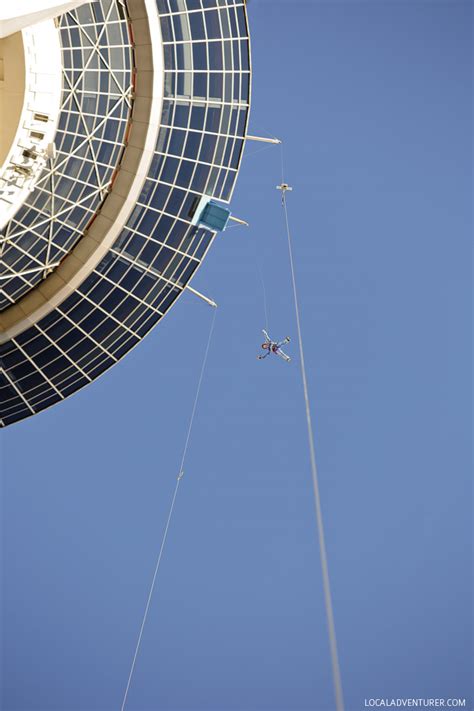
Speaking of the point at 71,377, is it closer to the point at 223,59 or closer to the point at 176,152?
the point at 176,152

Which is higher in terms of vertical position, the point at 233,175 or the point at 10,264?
the point at 233,175

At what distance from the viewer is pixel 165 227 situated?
160ft

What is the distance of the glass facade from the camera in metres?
46.3

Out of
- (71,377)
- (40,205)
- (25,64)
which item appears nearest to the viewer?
(25,64)

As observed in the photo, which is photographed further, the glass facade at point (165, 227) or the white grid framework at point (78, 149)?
the glass facade at point (165, 227)

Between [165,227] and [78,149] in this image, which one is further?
[165,227]

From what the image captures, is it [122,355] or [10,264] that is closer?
[10,264]

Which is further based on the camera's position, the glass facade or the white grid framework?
the glass facade

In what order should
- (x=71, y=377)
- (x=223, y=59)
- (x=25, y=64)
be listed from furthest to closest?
1. (x=71, y=377)
2. (x=223, y=59)
3. (x=25, y=64)

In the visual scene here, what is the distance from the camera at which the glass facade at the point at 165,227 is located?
46312 millimetres

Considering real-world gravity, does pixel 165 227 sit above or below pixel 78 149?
above

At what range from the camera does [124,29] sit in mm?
44125

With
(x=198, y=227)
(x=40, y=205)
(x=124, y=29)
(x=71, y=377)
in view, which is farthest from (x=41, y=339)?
(x=124, y=29)

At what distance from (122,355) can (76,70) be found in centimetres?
1784
